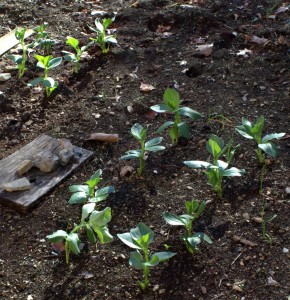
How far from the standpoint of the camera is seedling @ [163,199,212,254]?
2.60 metres

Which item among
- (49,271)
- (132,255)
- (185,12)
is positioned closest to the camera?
(132,255)

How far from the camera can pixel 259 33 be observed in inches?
171

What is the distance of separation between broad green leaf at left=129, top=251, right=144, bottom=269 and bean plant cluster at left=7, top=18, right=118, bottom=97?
1.50 metres

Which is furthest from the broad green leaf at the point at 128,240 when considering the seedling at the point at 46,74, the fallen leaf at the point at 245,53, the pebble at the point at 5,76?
the fallen leaf at the point at 245,53

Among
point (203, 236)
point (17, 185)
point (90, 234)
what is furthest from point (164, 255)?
point (17, 185)

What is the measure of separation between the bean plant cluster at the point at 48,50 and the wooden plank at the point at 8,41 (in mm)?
65

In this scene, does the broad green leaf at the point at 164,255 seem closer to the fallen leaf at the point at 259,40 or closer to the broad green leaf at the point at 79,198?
the broad green leaf at the point at 79,198

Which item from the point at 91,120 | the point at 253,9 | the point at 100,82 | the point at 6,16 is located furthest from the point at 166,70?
the point at 6,16

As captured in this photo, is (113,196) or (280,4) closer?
(113,196)

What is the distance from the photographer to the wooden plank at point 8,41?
4.36m

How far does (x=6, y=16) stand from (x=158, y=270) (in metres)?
2.96

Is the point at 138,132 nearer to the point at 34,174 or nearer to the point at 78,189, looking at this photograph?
the point at 78,189

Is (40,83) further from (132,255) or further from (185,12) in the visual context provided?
(132,255)

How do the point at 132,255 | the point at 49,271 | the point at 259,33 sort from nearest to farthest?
1. the point at 132,255
2. the point at 49,271
3. the point at 259,33
